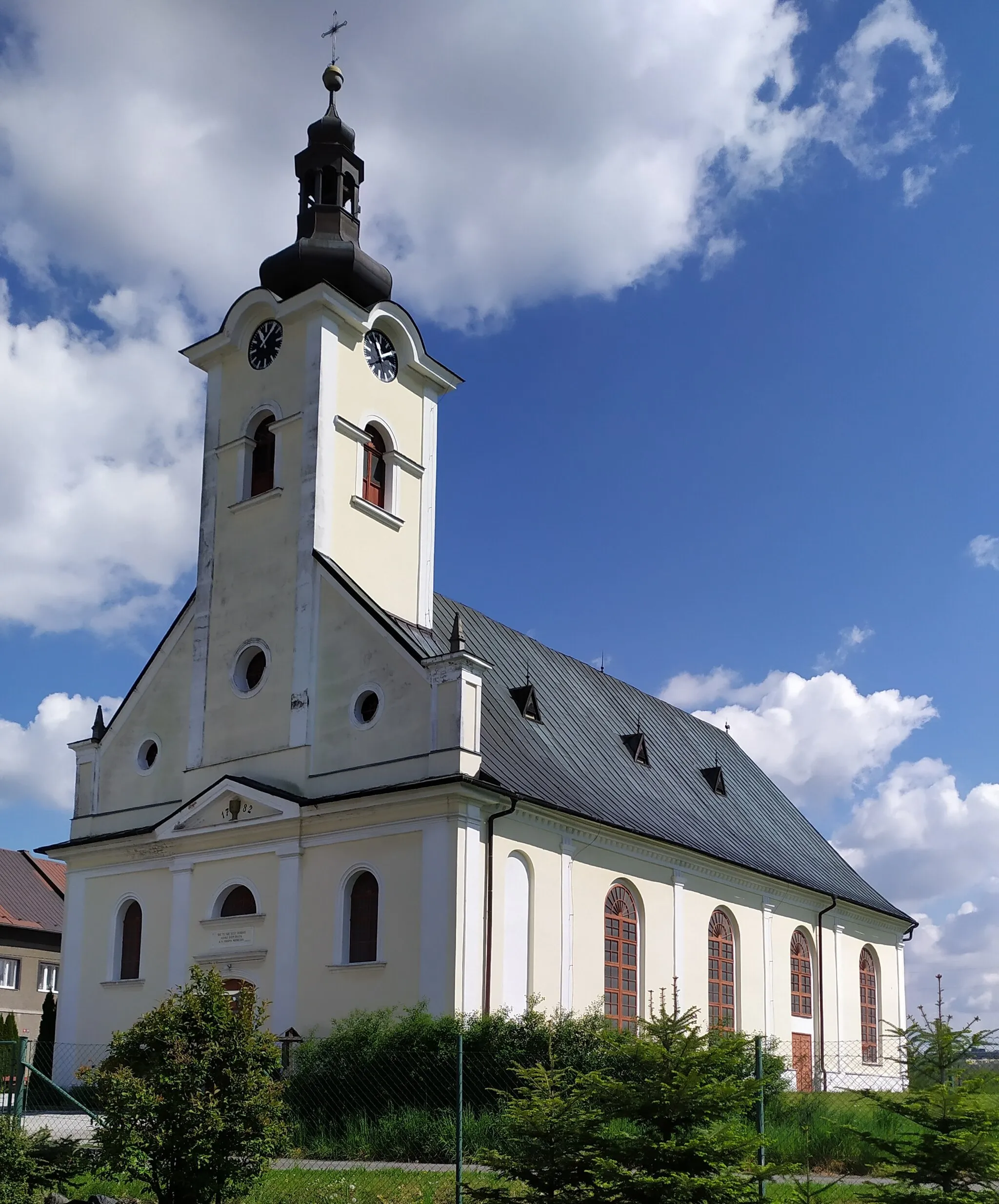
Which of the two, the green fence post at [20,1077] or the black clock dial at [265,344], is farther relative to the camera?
the black clock dial at [265,344]

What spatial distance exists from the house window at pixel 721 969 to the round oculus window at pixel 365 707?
1061cm

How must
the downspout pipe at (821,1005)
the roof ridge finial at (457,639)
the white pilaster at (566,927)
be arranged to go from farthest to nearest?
the downspout pipe at (821,1005), the white pilaster at (566,927), the roof ridge finial at (457,639)

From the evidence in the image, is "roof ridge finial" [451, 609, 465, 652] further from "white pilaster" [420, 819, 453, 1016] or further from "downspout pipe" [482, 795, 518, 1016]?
"white pilaster" [420, 819, 453, 1016]

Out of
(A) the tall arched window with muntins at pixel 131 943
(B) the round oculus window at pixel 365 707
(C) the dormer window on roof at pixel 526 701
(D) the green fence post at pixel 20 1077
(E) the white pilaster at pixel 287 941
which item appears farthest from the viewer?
(C) the dormer window on roof at pixel 526 701

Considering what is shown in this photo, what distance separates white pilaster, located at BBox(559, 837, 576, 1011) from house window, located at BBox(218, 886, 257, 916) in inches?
238

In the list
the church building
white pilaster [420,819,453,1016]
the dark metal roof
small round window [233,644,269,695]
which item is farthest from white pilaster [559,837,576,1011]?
small round window [233,644,269,695]

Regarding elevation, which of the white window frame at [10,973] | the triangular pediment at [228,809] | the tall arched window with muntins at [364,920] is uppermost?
the triangular pediment at [228,809]

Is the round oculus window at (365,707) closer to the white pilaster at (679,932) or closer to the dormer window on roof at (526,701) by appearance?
the dormer window on roof at (526,701)

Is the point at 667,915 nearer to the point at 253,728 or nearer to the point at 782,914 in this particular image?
the point at 782,914

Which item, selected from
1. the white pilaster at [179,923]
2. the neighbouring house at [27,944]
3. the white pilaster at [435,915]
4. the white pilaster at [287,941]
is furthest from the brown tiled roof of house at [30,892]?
the white pilaster at [435,915]

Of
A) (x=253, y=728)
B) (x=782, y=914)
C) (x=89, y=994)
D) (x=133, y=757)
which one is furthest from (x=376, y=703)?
(x=782, y=914)

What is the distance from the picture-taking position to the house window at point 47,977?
51594 millimetres

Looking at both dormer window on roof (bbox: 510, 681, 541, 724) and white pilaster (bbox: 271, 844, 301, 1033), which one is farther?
dormer window on roof (bbox: 510, 681, 541, 724)

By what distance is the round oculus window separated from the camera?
25.6 meters
